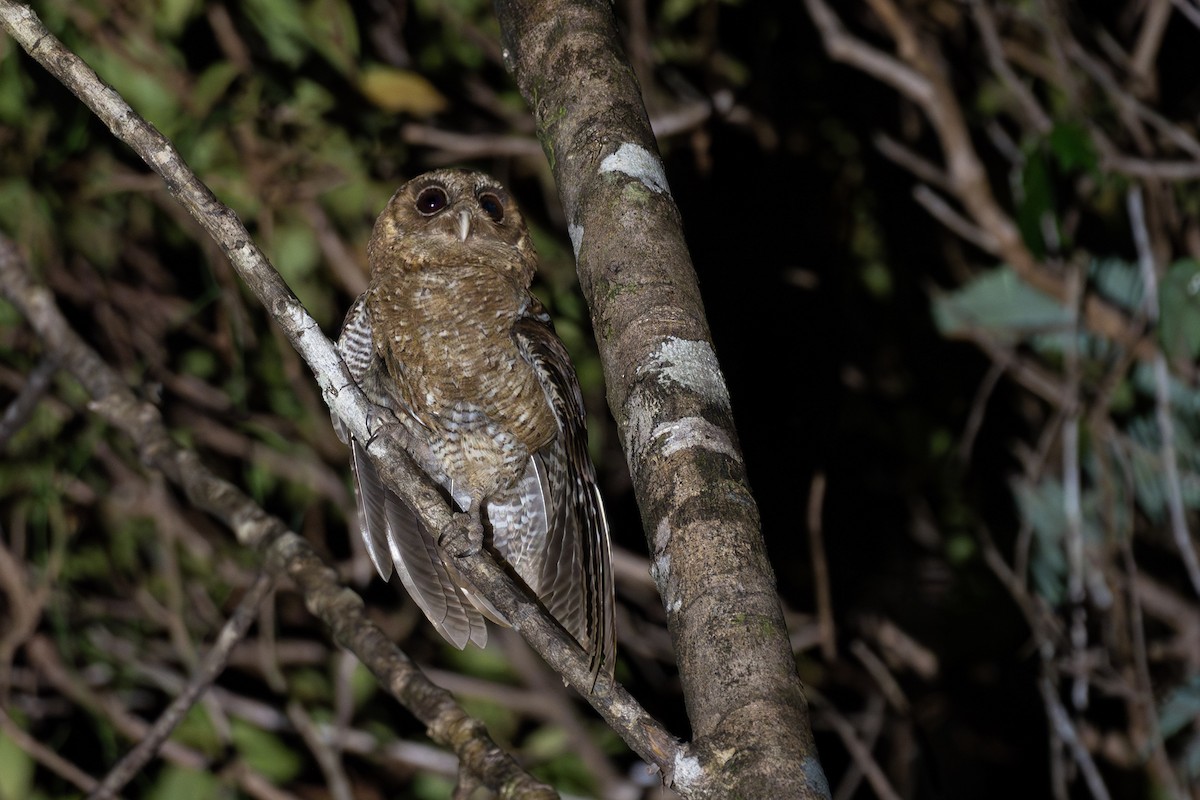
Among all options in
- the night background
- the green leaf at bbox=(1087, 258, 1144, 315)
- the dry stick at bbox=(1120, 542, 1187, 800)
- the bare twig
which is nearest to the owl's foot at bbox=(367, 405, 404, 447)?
the night background

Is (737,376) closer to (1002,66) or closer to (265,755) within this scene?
(1002,66)

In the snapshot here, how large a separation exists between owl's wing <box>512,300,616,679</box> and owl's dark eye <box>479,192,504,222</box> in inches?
9.1

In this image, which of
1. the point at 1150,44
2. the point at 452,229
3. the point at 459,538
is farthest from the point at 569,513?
the point at 1150,44

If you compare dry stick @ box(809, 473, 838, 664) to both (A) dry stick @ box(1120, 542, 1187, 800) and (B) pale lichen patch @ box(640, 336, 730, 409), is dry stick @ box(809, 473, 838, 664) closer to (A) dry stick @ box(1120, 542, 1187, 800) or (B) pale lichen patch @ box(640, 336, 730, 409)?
(A) dry stick @ box(1120, 542, 1187, 800)

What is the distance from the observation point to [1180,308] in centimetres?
298

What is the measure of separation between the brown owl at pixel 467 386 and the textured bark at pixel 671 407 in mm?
801

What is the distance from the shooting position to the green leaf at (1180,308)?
2920mm

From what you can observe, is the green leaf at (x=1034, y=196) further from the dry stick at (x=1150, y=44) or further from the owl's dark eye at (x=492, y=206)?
the owl's dark eye at (x=492, y=206)

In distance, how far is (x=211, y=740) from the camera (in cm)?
337

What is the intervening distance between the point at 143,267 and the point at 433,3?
1.23 meters

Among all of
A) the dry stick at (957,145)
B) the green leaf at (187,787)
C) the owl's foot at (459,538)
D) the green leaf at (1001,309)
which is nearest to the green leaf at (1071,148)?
the dry stick at (957,145)

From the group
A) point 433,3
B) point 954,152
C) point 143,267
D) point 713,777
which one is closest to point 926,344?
point 954,152

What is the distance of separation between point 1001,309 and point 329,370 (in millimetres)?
2432

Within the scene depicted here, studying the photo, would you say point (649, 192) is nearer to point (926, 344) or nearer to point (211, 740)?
point (211, 740)
